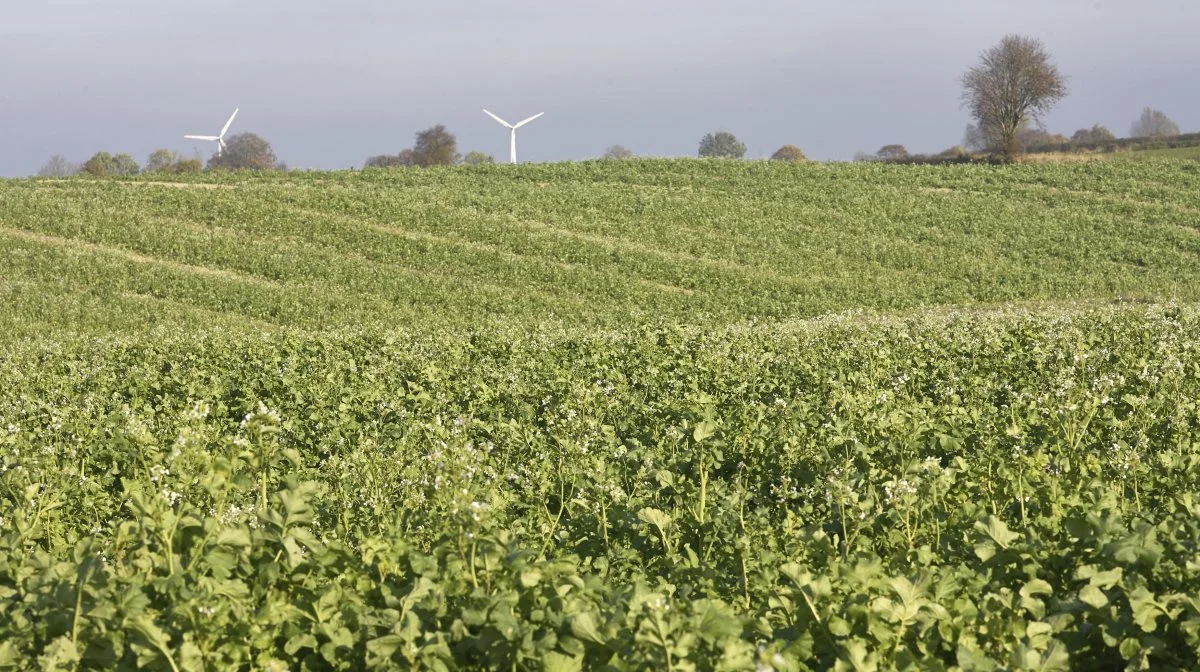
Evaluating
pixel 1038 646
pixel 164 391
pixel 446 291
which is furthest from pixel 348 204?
pixel 1038 646

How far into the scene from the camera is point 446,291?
3969cm

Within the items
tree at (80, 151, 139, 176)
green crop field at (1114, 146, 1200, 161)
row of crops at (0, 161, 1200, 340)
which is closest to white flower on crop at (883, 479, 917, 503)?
row of crops at (0, 161, 1200, 340)

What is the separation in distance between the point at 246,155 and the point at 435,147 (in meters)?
44.2

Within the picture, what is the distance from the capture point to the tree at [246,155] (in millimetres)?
160250

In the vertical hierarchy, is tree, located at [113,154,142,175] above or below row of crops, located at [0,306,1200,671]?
above

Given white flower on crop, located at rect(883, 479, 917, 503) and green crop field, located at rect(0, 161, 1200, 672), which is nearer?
green crop field, located at rect(0, 161, 1200, 672)

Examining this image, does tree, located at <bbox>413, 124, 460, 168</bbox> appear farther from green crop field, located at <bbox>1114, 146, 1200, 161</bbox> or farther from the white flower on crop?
the white flower on crop

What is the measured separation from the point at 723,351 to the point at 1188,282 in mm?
33659

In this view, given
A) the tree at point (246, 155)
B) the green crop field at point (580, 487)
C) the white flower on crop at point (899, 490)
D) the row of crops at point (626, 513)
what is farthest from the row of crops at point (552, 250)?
the tree at point (246, 155)

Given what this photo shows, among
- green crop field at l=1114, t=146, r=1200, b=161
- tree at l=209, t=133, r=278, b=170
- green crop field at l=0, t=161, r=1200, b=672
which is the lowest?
Result: green crop field at l=0, t=161, r=1200, b=672

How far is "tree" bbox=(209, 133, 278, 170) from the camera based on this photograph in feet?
526

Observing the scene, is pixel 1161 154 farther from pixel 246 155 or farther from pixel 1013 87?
pixel 246 155

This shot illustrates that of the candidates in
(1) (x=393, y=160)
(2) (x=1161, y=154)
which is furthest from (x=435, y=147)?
(2) (x=1161, y=154)

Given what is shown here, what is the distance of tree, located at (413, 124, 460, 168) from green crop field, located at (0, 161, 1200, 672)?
97.4 metres
